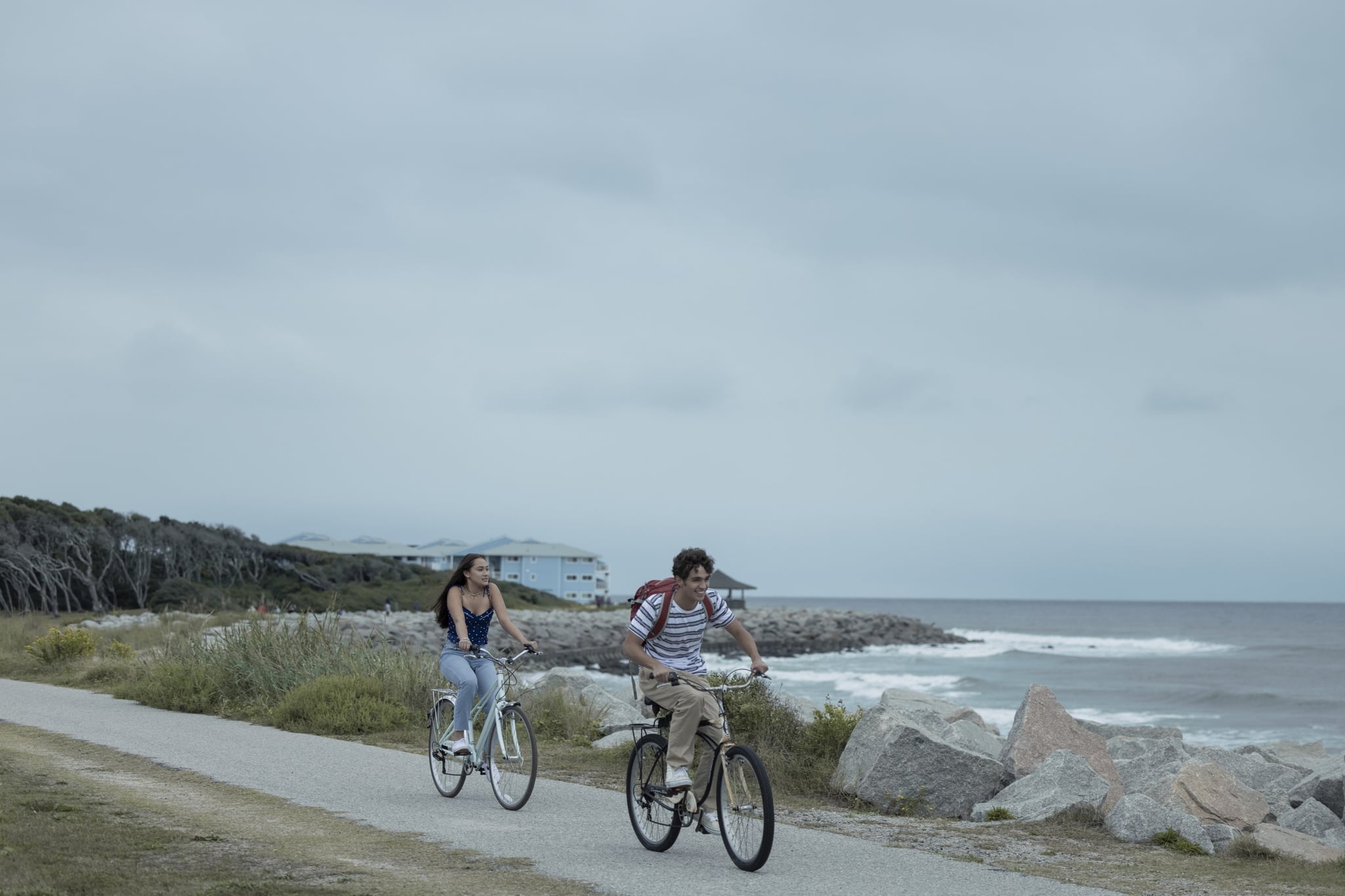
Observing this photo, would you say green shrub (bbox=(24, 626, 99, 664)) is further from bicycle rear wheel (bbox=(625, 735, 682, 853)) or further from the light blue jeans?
bicycle rear wheel (bbox=(625, 735, 682, 853))

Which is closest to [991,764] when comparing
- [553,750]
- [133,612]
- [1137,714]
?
[553,750]

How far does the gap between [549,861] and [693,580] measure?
1.84 metres

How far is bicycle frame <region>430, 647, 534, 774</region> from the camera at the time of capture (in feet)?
30.1

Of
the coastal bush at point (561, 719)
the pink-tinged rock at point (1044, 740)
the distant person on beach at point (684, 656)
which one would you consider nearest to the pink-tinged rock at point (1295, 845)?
the pink-tinged rock at point (1044, 740)

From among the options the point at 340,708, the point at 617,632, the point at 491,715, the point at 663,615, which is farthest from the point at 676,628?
the point at 617,632

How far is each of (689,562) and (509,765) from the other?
111 inches

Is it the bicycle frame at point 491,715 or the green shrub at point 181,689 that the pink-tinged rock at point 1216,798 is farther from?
the green shrub at point 181,689

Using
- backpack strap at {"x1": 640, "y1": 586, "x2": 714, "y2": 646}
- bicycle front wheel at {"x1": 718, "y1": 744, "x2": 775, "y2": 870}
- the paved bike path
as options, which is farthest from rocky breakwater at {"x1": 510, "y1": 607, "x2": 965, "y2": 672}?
bicycle front wheel at {"x1": 718, "y1": 744, "x2": 775, "y2": 870}

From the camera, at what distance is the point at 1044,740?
1219 centimetres

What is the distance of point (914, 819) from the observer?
9.70 m

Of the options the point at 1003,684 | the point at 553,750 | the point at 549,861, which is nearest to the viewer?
the point at 549,861

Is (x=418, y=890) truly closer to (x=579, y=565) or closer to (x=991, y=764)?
(x=991, y=764)

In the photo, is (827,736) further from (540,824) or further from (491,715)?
(540,824)

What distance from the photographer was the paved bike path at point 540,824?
22.4 feet
